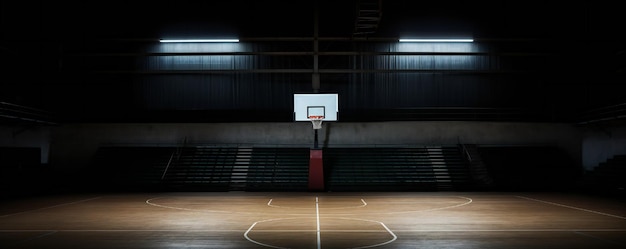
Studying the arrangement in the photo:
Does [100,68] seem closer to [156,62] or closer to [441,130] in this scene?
[156,62]

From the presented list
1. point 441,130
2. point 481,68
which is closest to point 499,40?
point 481,68

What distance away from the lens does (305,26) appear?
77.6 feet

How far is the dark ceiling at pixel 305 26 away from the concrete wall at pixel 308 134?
2.53 m

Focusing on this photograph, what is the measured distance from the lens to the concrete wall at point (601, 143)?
21328 millimetres

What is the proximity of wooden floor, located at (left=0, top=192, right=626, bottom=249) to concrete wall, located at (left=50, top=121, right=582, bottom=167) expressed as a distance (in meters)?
8.03

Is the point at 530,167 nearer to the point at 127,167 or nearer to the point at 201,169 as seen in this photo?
the point at 201,169

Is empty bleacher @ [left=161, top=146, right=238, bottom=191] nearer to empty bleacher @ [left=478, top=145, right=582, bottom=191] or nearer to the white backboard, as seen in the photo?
the white backboard

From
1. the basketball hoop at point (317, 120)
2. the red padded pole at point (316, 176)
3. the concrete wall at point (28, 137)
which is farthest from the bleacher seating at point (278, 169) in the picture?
the concrete wall at point (28, 137)

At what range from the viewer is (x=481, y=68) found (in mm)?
24531

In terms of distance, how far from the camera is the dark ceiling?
70.5ft

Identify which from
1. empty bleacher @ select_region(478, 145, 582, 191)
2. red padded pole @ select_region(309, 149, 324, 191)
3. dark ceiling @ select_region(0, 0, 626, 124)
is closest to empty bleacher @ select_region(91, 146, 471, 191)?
red padded pole @ select_region(309, 149, 324, 191)

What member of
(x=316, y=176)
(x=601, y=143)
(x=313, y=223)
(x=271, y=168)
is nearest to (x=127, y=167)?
(x=271, y=168)

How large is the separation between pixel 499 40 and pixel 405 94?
4.78m

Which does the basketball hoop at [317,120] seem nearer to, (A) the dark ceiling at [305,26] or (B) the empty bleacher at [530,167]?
(A) the dark ceiling at [305,26]
